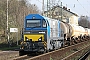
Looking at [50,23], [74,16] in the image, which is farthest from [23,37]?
[74,16]

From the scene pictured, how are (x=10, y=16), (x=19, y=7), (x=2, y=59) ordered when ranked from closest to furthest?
(x=2, y=59)
(x=10, y=16)
(x=19, y=7)

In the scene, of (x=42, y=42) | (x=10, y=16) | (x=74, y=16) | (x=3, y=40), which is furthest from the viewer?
(x=74, y=16)

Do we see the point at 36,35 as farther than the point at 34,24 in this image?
No

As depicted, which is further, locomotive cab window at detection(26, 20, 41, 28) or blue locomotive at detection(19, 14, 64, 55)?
locomotive cab window at detection(26, 20, 41, 28)

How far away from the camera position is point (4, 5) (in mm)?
44281

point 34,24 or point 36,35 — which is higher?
point 34,24

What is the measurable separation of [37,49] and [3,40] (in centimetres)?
2057

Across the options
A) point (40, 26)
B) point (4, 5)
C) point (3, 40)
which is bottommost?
point (3, 40)

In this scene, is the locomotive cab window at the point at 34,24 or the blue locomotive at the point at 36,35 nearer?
the blue locomotive at the point at 36,35

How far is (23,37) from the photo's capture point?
18.9 meters

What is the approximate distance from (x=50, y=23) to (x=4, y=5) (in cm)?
2544

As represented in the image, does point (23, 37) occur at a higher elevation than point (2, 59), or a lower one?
higher

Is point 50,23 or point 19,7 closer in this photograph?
point 50,23

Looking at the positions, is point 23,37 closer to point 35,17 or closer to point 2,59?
point 35,17
